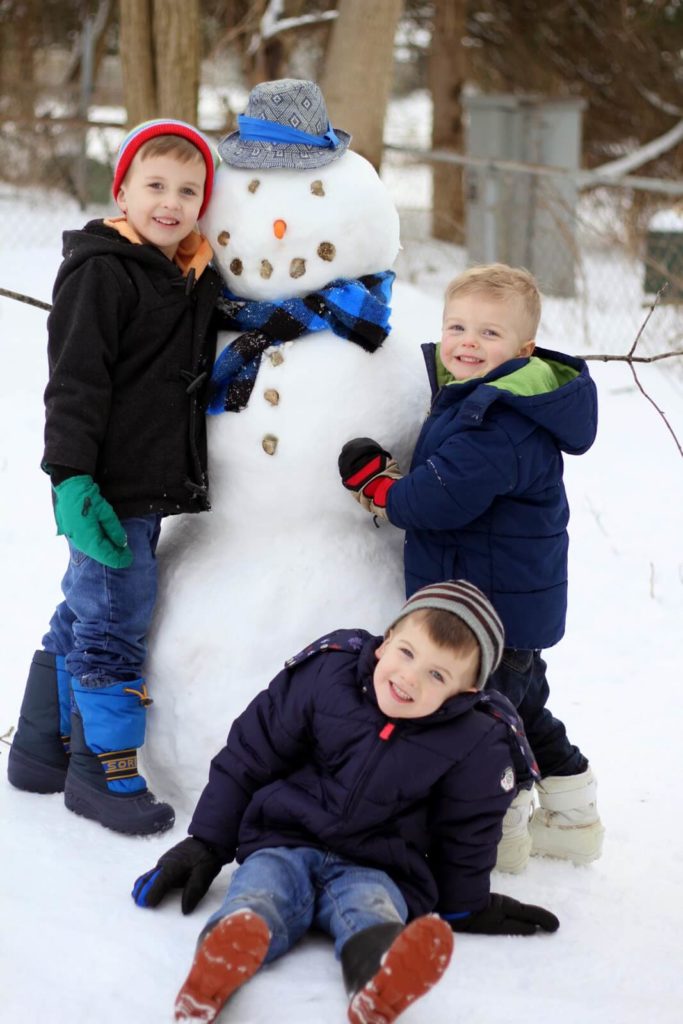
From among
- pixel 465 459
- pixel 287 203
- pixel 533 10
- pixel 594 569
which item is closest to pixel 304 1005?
pixel 465 459

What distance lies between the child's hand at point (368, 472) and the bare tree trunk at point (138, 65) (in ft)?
15.1

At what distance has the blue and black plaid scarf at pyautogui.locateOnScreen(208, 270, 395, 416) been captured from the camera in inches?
109

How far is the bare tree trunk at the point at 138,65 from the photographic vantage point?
6594mm

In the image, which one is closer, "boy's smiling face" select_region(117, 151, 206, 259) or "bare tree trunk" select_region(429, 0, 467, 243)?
"boy's smiling face" select_region(117, 151, 206, 259)

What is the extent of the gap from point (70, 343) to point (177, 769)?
98 centimetres

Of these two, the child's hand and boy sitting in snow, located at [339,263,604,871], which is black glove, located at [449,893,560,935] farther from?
the child's hand

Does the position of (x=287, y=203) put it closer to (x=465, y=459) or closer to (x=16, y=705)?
(x=465, y=459)

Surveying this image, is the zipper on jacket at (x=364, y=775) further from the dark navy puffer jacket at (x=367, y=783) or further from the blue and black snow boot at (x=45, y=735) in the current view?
the blue and black snow boot at (x=45, y=735)

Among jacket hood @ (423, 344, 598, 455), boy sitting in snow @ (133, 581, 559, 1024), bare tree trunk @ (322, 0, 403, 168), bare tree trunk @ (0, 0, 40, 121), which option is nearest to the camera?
boy sitting in snow @ (133, 581, 559, 1024)

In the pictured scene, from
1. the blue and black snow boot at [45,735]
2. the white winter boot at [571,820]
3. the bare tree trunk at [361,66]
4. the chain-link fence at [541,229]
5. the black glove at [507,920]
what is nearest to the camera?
the black glove at [507,920]

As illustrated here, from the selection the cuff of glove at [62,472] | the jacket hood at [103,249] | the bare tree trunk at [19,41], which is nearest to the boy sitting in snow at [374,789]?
the cuff of glove at [62,472]

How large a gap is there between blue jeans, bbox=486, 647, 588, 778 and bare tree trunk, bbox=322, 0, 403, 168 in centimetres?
543

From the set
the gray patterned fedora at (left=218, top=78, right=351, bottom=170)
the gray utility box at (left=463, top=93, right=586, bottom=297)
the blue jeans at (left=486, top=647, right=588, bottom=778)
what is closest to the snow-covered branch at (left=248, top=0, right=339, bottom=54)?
the gray utility box at (left=463, top=93, right=586, bottom=297)

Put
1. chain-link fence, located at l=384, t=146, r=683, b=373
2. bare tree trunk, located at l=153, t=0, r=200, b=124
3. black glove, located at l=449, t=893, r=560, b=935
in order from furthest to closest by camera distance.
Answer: chain-link fence, located at l=384, t=146, r=683, b=373
bare tree trunk, located at l=153, t=0, r=200, b=124
black glove, located at l=449, t=893, r=560, b=935
